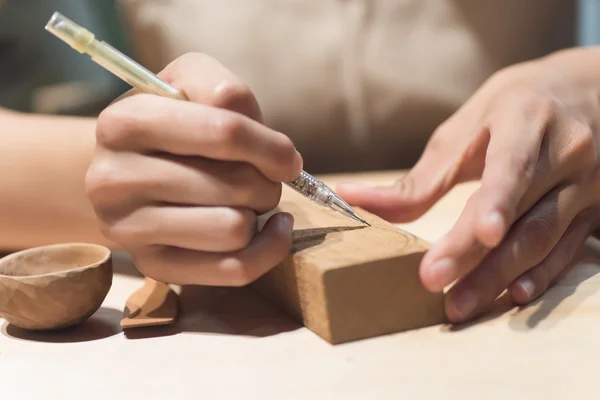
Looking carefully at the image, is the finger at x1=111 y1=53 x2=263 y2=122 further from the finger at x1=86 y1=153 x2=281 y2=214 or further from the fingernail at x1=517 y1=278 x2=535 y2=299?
the fingernail at x1=517 y1=278 x2=535 y2=299

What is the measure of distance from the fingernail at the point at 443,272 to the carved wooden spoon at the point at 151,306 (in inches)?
8.9

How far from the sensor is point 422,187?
0.76m

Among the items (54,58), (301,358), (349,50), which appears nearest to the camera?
(301,358)

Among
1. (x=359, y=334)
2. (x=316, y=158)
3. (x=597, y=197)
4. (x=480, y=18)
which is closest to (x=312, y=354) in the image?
(x=359, y=334)

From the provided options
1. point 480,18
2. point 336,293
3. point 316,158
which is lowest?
point 316,158

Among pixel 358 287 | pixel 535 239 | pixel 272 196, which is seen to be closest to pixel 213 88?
pixel 272 196

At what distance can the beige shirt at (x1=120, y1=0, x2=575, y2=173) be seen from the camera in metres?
1.09

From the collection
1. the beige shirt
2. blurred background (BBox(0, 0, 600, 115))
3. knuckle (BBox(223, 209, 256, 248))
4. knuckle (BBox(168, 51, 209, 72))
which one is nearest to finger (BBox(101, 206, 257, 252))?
knuckle (BBox(223, 209, 256, 248))

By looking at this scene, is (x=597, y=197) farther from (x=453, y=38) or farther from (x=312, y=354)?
(x=453, y=38)

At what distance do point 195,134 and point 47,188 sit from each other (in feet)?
0.97

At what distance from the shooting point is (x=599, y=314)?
0.53m

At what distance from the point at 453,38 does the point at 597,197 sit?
0.52 metres

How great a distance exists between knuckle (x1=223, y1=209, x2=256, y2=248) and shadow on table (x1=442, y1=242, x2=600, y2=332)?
18 cm

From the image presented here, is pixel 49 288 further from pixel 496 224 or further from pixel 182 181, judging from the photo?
pixel 496 224
